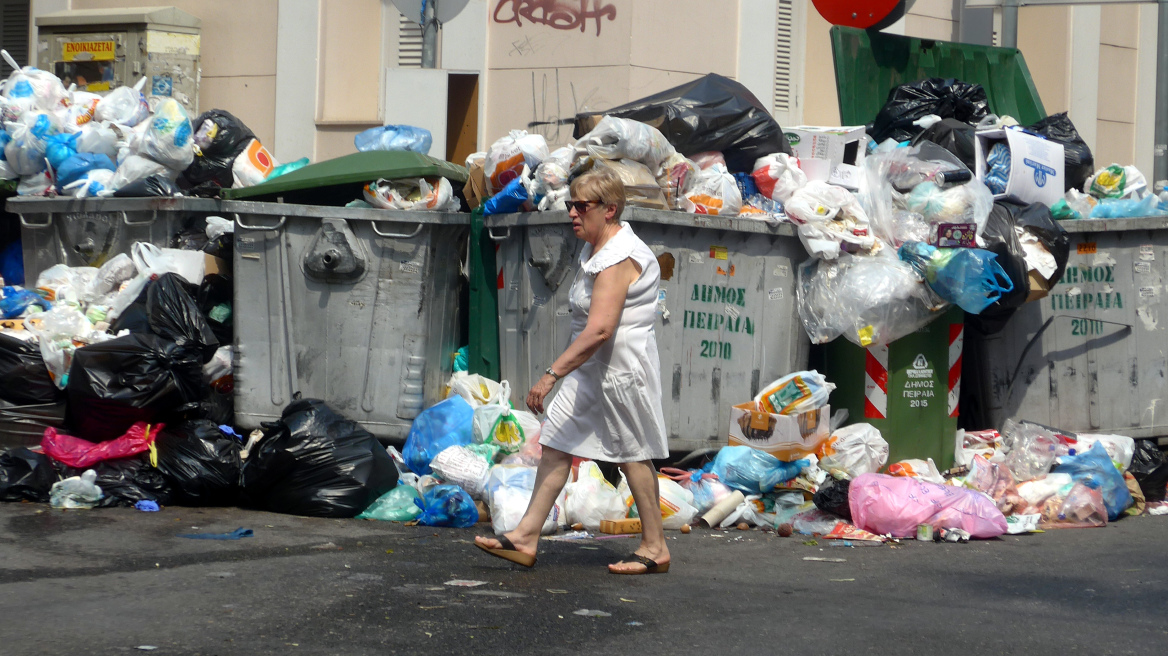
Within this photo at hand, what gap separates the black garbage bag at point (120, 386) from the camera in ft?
17.4

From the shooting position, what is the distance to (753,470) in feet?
17.4

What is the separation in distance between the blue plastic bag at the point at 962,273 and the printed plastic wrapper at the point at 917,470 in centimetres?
74

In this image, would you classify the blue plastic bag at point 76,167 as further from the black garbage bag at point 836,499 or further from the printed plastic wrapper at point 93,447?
the black garbage bag at point 836,499

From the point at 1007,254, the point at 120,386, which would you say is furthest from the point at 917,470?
the point at 120,386

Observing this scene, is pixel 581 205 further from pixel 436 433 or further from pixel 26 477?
pixel 26 477

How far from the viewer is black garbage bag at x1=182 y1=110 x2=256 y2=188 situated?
657 centimetres

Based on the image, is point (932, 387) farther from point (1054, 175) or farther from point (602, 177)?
point (602, 177)

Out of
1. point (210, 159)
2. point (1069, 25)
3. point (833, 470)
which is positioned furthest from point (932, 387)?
point (1069, 25)

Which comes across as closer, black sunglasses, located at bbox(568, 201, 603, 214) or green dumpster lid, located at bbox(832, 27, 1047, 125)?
black sunglasses, located at bbox(568, 201, 603, 214)

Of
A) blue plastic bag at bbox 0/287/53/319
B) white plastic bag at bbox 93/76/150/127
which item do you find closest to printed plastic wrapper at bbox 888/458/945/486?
blue plastic bag at bbox 0/287/53/319

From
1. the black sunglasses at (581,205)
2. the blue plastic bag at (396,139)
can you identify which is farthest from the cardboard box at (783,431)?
the blue plastic bag at (396,139)

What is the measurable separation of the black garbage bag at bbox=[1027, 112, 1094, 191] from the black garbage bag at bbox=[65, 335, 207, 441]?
4514 millimetres

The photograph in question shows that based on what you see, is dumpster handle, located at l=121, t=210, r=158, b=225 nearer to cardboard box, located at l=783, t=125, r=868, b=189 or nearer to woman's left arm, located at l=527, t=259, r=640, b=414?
woman's left arm, located at l=527, t=259, r=640, b=414

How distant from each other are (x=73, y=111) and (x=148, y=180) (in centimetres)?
77
